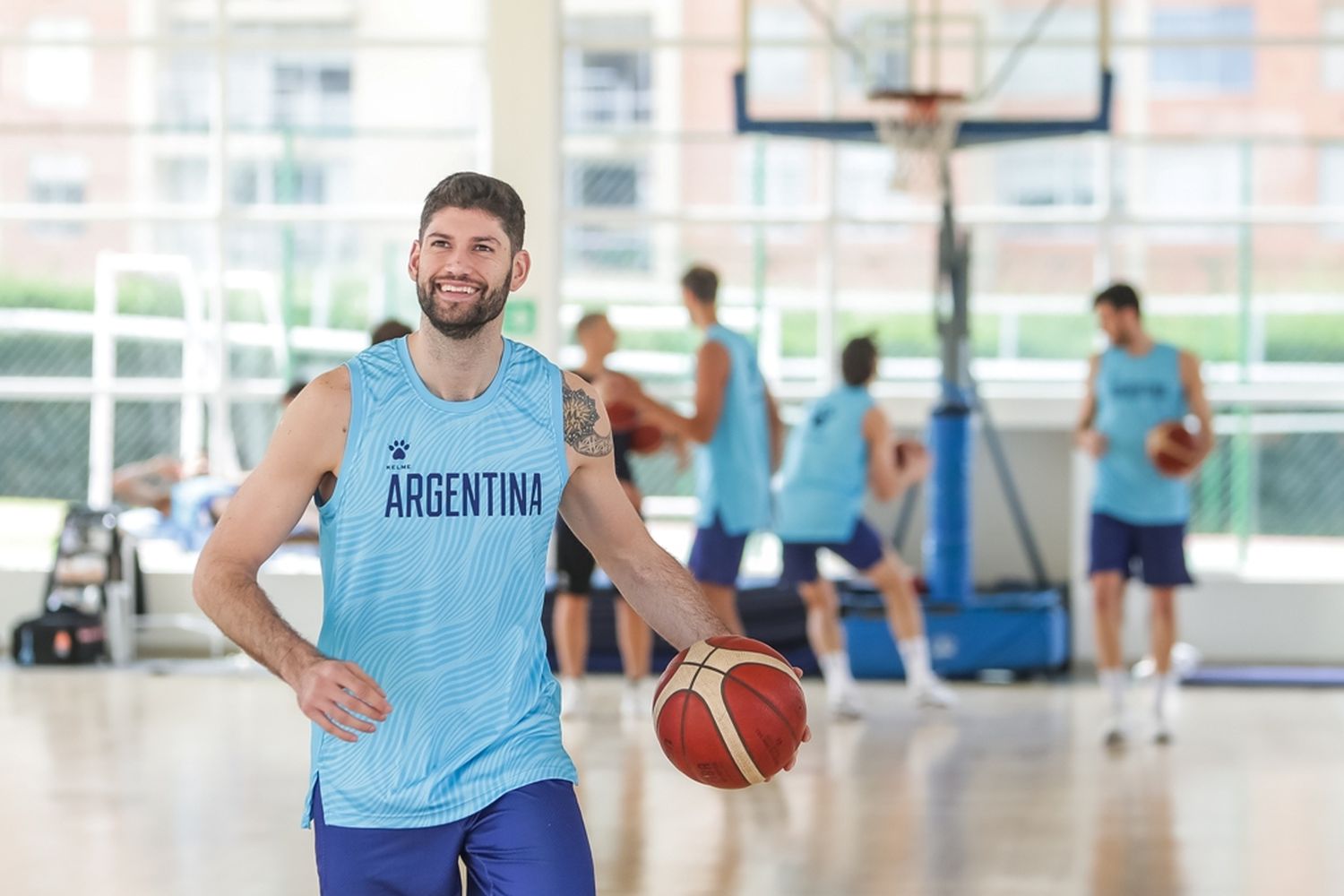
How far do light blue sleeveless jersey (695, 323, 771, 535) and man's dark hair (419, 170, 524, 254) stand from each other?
14.3ft

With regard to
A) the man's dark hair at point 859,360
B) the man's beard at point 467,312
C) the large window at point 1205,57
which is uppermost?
the large window at point 1205,57

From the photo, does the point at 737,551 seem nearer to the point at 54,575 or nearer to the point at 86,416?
the point at 54,575

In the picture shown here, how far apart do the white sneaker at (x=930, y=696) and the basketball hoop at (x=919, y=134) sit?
7.20 feet

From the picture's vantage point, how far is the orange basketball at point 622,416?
725cm

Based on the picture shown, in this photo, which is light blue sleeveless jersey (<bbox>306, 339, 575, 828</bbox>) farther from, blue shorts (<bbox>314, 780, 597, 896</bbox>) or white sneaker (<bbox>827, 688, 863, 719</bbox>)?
white sneaker (<bbox>827, 688, 863, 719</bbox>)

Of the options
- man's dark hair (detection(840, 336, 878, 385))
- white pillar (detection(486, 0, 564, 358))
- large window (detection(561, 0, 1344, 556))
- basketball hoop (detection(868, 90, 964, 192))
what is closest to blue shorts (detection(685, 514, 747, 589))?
man's dark hair (detection(840, 336, 878, 385))

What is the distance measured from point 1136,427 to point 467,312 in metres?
4.82

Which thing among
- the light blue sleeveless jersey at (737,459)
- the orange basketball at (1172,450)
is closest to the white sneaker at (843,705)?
the light blue sleeveless jersey at (737,459)

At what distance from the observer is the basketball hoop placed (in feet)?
27.2

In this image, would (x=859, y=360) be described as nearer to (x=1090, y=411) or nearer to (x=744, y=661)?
(x=1090, y=411)

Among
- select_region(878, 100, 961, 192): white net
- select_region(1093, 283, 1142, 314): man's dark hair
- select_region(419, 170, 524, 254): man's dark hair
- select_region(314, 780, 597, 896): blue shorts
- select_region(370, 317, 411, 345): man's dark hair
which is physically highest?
select_region(878, 100, 961, 192): white net

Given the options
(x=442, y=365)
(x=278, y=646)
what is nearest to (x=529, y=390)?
(x=442, y=365)

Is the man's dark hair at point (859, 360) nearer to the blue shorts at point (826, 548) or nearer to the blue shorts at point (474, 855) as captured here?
the blue shorts at point (826, 548)

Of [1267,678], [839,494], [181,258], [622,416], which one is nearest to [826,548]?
[839,494]
